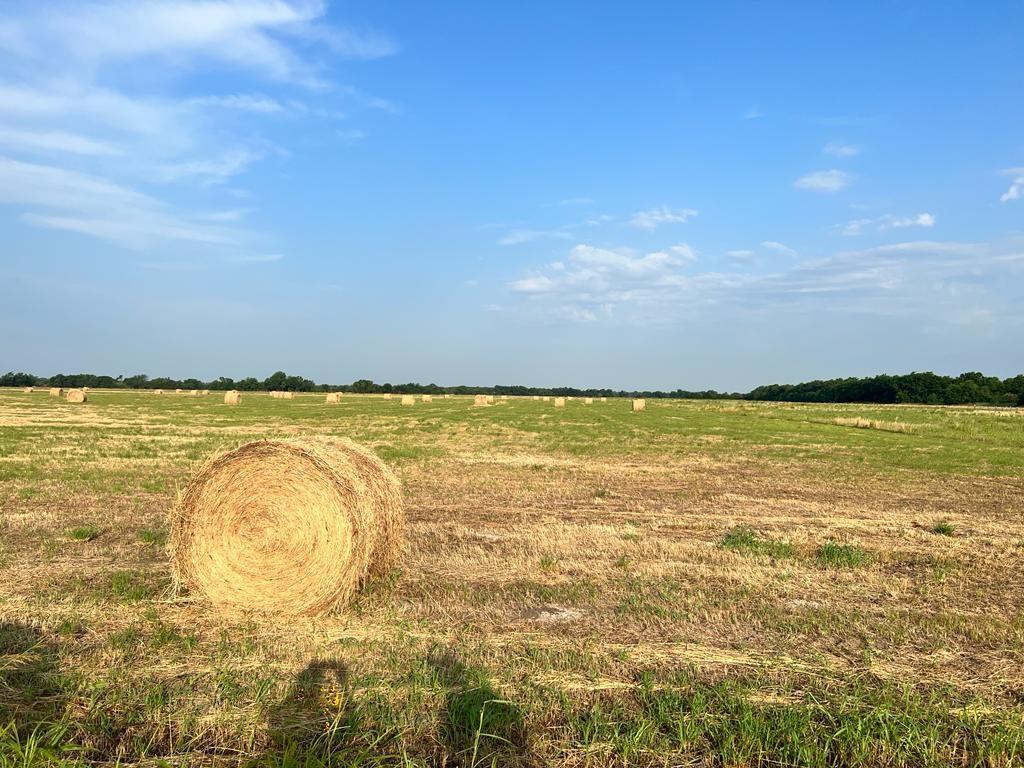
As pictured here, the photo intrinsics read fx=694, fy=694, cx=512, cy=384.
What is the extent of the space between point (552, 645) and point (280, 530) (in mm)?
3529

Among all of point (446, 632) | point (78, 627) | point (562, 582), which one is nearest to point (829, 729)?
point (446, 632)

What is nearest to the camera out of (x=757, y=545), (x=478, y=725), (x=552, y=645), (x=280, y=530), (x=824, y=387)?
(x=478, y=725)

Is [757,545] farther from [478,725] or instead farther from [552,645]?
[478,725]

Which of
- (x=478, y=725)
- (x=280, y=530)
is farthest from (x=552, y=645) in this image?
(x=280, y=530)

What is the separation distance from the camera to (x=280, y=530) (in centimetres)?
785

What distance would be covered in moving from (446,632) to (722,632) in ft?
8.41

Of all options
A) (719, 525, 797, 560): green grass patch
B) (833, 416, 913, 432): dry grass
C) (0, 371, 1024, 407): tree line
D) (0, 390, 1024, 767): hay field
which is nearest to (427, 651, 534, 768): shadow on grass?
(0, 390, 1024, 767): hay field

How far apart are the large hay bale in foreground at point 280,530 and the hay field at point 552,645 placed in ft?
1.19

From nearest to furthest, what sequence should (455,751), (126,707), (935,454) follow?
(455,751) → (126,707) → (935,454)

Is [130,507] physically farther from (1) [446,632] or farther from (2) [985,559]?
(2) [985,559]

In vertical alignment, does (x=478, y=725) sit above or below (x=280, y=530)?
below

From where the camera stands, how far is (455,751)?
4445mm

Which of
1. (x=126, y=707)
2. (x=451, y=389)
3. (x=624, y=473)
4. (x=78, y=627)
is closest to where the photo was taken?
(x=126, y=707)

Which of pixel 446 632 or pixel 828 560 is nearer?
pixel 446 632
